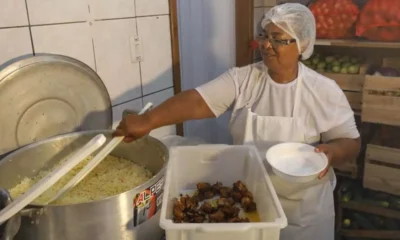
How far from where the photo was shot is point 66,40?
1186 millimetres

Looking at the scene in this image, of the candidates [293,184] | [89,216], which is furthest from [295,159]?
[89,216]

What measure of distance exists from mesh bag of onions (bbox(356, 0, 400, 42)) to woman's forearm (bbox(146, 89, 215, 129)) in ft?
3.06

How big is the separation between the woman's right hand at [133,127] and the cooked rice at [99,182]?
10 centimetres

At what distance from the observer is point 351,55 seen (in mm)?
2088

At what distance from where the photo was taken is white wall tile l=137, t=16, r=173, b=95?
1439 millimetres

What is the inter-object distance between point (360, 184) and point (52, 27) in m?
1.65

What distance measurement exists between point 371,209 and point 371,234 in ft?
0.39

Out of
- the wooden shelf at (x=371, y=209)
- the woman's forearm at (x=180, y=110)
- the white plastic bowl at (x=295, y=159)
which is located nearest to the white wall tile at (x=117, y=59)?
the woman's forearm at (x=180, y=110)

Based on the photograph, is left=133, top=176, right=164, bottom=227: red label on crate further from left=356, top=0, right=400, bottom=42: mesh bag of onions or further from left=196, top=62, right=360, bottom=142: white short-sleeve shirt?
left=356, top=0, right=400, bottom=42: mesh bag of onions

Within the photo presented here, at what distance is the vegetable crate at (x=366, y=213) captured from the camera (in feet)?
6.11

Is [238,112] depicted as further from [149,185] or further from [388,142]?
[388,142]

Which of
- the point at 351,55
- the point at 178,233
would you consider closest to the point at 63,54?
the point at 178,233

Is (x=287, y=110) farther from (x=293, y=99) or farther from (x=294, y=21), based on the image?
(x=294, y=21)

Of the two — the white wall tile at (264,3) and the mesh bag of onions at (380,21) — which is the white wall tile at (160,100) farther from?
the mesh bag of onions at (380,21)
